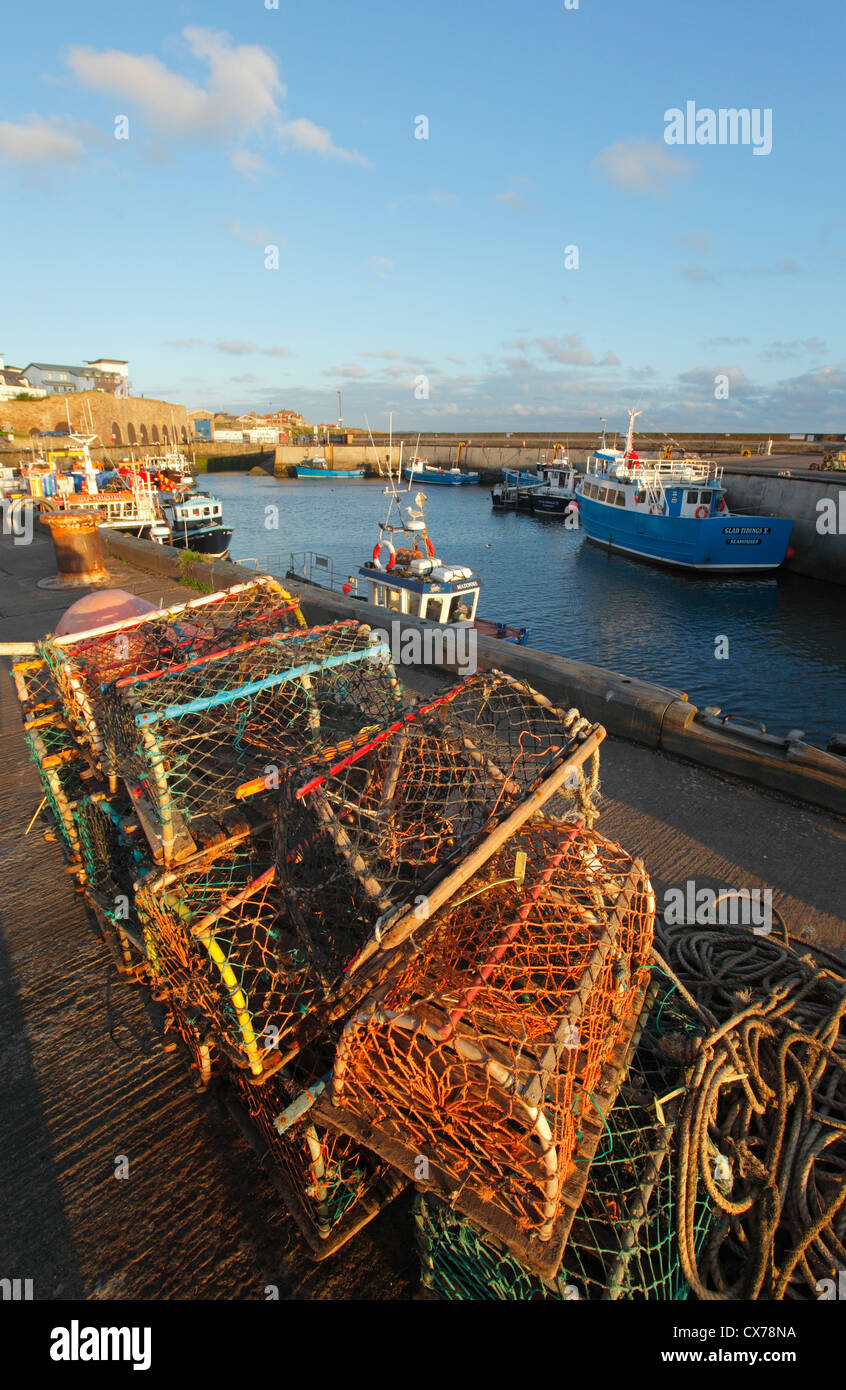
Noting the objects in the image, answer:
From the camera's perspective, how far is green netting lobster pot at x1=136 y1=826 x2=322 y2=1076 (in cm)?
249

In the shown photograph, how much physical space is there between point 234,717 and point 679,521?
2853 centimetres

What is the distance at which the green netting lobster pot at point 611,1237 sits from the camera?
2.13m

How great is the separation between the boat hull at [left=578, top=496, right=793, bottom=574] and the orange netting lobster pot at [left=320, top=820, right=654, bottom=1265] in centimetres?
2874

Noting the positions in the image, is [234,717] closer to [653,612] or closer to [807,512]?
[653,612]

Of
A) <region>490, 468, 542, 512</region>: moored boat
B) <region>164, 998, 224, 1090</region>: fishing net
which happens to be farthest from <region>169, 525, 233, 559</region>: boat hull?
<region>490, 468, 542, 512</region>: moored boat

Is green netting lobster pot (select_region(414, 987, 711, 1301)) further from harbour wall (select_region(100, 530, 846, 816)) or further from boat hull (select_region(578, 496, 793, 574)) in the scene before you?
boat hull (select_region(578, 496, 793, 574))

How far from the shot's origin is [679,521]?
28.6 m

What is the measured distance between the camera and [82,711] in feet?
13.7

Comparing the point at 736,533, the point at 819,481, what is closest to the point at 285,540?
the point at 736,533

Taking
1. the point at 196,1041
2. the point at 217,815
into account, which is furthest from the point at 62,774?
the point at 196,1041

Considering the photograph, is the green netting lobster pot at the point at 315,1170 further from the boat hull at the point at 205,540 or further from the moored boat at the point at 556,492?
the moored boat at the point at 556,492

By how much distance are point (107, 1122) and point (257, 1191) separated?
0.81m

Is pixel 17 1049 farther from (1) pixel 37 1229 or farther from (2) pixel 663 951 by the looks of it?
(2) pixel 663 951
